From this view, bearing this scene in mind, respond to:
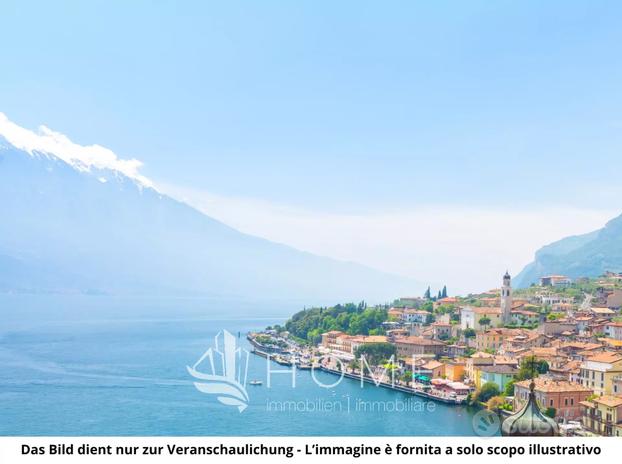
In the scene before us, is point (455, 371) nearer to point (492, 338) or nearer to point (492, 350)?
point (492, 350)

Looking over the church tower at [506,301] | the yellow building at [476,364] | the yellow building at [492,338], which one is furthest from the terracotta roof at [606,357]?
the church tower at [506,301]

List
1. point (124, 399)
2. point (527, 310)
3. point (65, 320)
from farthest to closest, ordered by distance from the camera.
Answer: point (65, 320) < point (527, 310) < point (124, 399)

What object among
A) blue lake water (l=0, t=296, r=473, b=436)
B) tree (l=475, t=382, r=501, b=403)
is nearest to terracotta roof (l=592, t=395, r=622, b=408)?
blue lake water (l=0, t=296, r=473, b=436)
